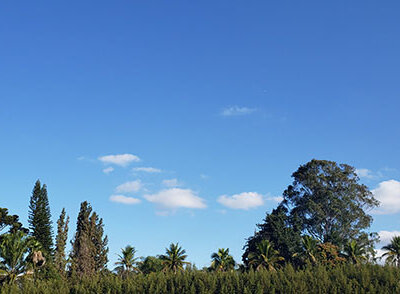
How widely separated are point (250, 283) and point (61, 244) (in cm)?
3985

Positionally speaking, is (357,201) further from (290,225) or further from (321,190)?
(290,225)

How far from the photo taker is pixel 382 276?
932 inches

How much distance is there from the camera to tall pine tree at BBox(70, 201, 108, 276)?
194 ft

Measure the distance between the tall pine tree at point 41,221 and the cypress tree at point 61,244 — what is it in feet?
3.38

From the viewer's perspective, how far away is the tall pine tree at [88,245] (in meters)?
59.0

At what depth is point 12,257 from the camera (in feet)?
150

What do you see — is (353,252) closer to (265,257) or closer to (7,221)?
(265,257)

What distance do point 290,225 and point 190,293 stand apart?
4180cm

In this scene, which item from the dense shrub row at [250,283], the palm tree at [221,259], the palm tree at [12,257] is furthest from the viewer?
the palm tree at [221,259]

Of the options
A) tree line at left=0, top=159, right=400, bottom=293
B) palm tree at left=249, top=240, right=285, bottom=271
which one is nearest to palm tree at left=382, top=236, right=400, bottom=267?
tree line at left=0, top=159, right=400, bottom=293

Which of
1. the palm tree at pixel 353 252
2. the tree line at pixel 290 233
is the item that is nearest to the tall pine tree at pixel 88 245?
the tree line at pixel 290 233

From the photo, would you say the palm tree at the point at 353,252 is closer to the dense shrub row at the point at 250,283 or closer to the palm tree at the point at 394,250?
the palm tree at the point at 394,250

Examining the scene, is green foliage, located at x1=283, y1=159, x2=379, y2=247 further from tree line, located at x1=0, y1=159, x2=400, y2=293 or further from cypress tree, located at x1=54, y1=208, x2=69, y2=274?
cypress tree, located at x1=54, y1=208, x2=69, y2=274

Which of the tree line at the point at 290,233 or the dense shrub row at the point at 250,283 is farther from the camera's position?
the tree line at the point at 290,233
